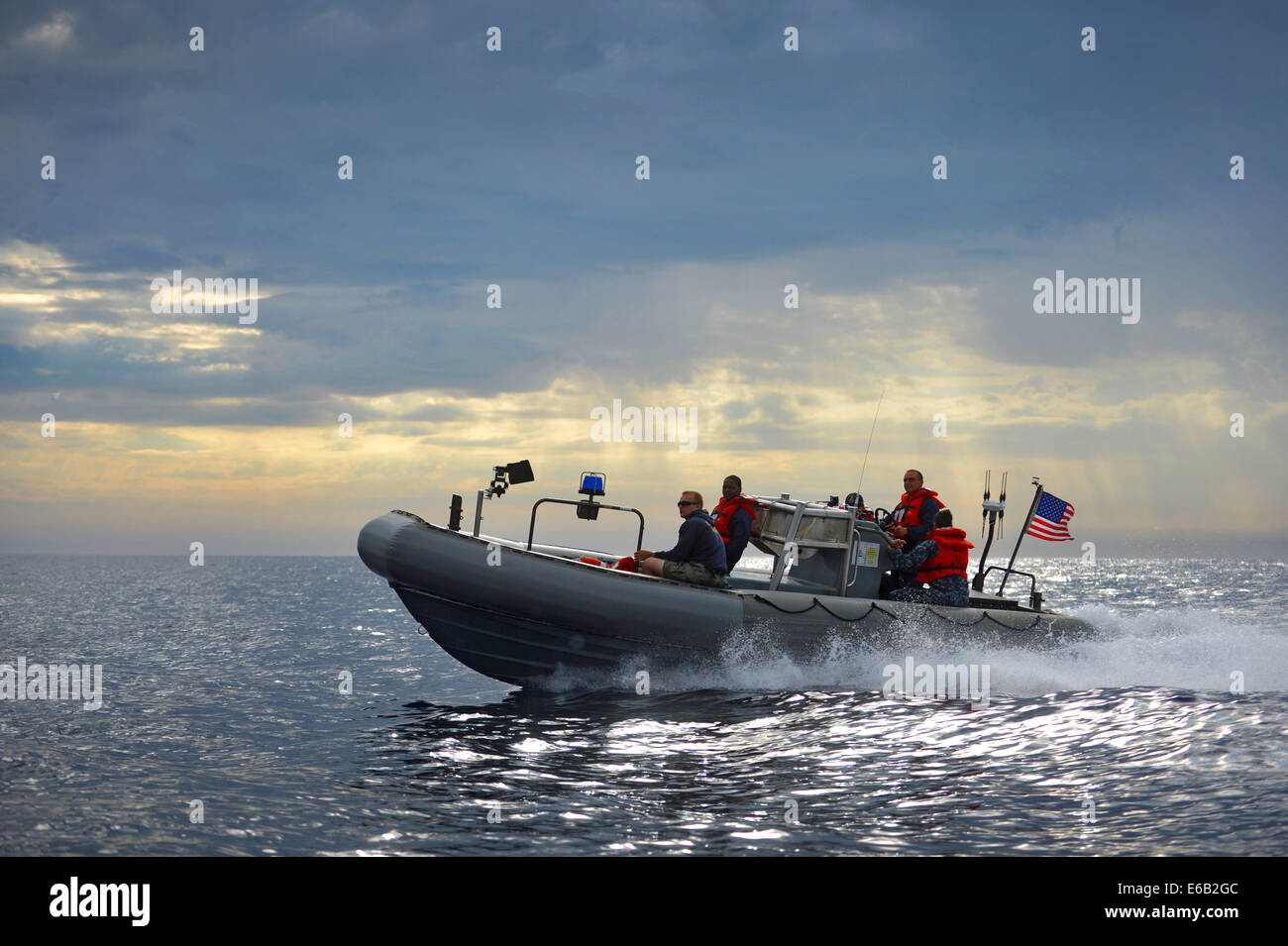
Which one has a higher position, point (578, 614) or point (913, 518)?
point (913, 518)

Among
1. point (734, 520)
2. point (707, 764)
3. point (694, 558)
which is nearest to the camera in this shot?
point (707, 764)

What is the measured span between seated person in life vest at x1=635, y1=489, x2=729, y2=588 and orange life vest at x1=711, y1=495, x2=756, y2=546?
564 millimetres

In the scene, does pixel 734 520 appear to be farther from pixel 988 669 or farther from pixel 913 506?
pixel 988 669

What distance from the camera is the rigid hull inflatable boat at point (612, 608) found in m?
9.12

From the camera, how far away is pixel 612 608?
29.9ft

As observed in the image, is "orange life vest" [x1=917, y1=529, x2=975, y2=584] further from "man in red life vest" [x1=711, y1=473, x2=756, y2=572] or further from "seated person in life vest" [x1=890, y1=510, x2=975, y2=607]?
"man in red life vest" [x1=711, y1=473, x2=756, y2=572]

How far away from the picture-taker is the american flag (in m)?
10.9

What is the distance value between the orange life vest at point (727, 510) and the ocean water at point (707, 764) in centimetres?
147

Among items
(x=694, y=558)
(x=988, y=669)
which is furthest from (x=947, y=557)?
(x=694, y=558)

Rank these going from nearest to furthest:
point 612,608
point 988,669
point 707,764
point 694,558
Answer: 1. point 707,764
2. point 612,608
3. point 694,558
4. point 988,669

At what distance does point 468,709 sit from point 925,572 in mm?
5338

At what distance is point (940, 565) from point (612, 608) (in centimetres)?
375

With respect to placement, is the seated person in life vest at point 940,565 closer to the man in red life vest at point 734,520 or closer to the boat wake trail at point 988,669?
the boat wake trail at point 988,669
